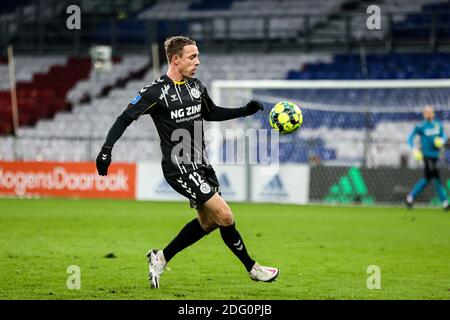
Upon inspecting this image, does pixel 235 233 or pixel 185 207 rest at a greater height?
pixel 235 233

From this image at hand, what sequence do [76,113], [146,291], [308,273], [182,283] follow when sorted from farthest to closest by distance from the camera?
[76,113], [308,273], [182,283], [146,291]

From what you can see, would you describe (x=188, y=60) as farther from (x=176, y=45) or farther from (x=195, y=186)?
(x=195, y=186)

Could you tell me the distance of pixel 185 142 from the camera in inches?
353

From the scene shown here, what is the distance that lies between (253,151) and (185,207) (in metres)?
3.20

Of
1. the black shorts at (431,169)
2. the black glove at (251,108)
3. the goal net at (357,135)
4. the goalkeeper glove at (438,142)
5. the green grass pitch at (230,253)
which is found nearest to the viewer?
the green grass pitch at (230,253)

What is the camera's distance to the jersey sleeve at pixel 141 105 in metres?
8.84

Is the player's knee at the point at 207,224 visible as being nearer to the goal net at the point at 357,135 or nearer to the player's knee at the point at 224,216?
the player's knee at the point at 224,216

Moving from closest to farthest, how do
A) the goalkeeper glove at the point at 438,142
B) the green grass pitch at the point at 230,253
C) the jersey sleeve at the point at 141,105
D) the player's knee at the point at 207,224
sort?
the green grass pitch at the point at 230,253 < the jersey sleeve at the point at 141,105 < the player's knee at the point at 207,224 < the goalkeeper glove at the point at 438,142

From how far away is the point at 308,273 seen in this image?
10.1m

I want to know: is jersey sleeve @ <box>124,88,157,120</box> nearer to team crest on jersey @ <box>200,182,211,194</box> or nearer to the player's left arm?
the player's left arm

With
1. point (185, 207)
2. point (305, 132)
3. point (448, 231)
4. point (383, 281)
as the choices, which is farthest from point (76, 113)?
point (383, 281)

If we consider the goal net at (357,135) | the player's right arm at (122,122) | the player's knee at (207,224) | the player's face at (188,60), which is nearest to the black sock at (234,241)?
the player's knee at (207,224)

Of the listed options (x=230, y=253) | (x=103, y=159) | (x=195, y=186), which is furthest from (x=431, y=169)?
(x=103, y=159)

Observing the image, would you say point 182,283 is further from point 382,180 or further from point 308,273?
point 382,180
